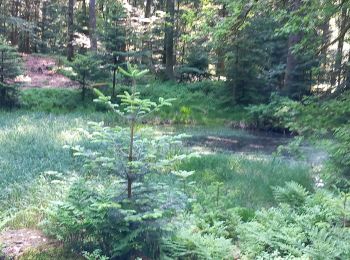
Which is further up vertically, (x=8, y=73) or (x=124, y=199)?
(x=8, y=73)

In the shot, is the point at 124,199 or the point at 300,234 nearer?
the point at 124,199

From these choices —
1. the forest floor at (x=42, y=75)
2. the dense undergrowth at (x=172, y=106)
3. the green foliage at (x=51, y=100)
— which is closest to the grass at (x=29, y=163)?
the green foliage at (x=51, y=100)

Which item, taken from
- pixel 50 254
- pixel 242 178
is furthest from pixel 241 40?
pixel 50 254

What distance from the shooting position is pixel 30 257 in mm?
4199

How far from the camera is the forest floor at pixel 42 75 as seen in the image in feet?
69.2

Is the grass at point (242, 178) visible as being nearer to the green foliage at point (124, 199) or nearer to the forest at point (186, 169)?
the forest at point (186, 169)

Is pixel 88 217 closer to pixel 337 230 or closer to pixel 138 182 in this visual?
pixel 138 182

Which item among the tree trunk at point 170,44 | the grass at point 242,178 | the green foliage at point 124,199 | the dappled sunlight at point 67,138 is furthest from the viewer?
the tree trunk at point 170,44

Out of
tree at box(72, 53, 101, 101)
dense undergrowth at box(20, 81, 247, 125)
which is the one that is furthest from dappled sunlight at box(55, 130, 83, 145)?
tree at box(72, 53, 101, 101)

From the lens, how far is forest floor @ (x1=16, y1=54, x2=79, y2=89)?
21078 millimetres

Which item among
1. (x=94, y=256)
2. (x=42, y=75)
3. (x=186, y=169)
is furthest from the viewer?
(x=42, y=75)

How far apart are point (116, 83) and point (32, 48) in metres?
18.8

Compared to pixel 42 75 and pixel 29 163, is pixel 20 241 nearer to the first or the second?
pixel 29 163

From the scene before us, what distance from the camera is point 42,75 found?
967 inches
